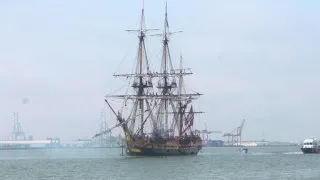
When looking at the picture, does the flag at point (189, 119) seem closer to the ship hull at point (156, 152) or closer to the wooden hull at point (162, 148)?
the wooden hull at point (162, 148)

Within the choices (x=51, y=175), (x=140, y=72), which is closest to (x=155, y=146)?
(x=140, y=72)

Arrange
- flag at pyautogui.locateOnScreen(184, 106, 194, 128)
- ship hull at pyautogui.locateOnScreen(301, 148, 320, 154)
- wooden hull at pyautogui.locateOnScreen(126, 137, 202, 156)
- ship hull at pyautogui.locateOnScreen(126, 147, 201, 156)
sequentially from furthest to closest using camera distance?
ship hull at pyautogui.locateOnScreen(301, 148, 320, 154) < flag at pyautogui.locateOnScreen(184, 106, 194, 128) < ship hull at pyautogui.locateOnScreen(126, 147, 201, 156) < wooden hull at pyautogui.locateOnScreen(126, 137, 202, 156)

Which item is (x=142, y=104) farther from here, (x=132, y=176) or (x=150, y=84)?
(x=132, y=176)

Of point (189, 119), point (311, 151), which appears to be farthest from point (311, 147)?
point (189, 119)

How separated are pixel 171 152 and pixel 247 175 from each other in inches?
2198

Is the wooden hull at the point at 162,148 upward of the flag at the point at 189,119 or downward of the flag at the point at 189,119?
downward

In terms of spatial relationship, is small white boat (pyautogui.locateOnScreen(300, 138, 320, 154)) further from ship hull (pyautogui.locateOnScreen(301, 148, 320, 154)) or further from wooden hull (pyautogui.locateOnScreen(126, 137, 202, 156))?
wooden hull (pyautogui.locateOnScreen(126, 137, 202, 156))

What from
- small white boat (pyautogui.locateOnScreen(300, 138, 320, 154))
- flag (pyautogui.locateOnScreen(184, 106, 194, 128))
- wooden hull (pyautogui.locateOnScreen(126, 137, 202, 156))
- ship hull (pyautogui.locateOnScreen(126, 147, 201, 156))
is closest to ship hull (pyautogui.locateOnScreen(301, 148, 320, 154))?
small white boat (pyautogui.locateOnScreen(300, 138, 320, 154))

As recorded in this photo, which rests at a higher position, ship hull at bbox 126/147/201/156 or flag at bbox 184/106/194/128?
flag at bbox 184/106/194/128

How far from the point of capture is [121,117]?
13138cm

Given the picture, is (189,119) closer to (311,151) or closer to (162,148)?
(162,148)

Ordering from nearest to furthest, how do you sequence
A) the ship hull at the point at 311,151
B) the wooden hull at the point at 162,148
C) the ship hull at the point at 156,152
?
the wooden hull at the point at 162,148, the ship hull at the point at 156,152, the ship hull at the point at 311,151

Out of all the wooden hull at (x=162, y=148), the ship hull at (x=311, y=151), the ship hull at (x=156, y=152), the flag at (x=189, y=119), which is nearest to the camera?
the wooden hull at (x=162, y=148)

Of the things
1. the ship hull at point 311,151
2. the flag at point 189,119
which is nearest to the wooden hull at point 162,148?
the flag at point 189,119
